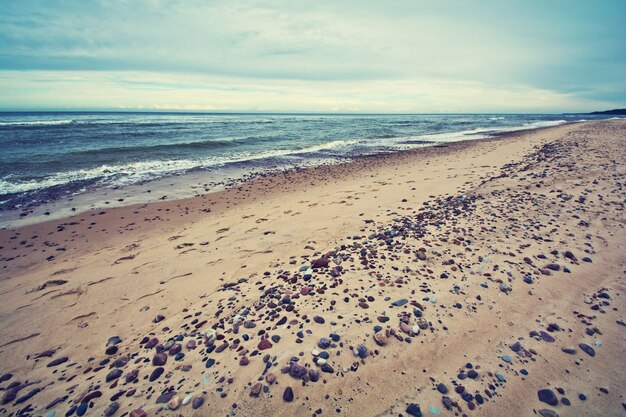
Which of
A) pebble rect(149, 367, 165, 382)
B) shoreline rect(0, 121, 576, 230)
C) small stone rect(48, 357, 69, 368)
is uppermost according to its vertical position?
pebble rect(149, 367, 165, 382)

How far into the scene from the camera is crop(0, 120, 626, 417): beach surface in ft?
9.96

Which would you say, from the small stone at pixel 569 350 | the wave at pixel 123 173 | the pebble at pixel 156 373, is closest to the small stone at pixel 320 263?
the pebble at pixel 156 373

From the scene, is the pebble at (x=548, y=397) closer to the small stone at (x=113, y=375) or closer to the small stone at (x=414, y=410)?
the small stone at (x=414, y=410)

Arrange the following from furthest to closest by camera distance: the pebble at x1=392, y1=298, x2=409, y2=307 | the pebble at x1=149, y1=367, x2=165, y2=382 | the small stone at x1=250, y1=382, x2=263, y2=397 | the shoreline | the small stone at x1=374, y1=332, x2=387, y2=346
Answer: the shoreline, the pebble at x1=392, y1=298, x2=409, y2=307, the small stone at x1=374, y1=332, x2=387, y2=346, the pebble at x1=149, y1=367, x2=165, y2=382, the small stone at x1=250, y1=382, x2=263, y2=397

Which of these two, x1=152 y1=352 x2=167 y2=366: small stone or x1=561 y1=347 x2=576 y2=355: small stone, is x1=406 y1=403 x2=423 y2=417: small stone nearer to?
x1=561 y1=347 x2=576 y2=355: small stone

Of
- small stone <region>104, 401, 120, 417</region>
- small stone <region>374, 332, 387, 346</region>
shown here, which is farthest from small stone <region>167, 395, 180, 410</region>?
small stone <region>374, 332, 387, 346</region>

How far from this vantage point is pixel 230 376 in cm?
322

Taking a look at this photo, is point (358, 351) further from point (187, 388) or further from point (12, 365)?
point (12, 365)

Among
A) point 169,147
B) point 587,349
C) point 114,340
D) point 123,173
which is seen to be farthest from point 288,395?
point 169,147

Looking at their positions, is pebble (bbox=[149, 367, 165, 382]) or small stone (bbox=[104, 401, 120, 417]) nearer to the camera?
small stone (bbox=[104, 401, 120, 417])

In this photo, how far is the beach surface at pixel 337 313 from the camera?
3037 millimetres

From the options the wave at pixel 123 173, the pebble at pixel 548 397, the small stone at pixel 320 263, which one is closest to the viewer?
the pebble at pixel 548 397

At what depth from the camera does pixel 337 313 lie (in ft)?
13.3

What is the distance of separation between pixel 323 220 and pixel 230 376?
17.2ft
